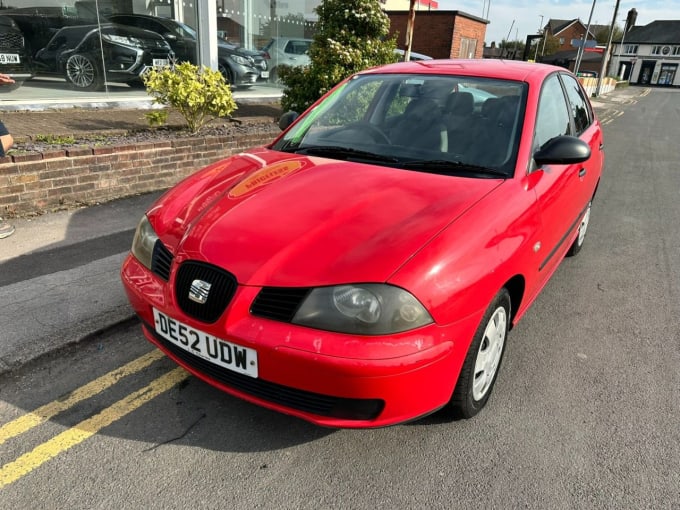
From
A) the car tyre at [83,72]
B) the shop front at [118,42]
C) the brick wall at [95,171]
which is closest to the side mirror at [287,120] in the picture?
the brick wall at [95,171]

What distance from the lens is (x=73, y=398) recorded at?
259 centimetres

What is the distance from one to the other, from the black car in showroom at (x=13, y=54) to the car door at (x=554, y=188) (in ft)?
27.4

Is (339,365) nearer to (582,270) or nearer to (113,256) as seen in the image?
(113,256)

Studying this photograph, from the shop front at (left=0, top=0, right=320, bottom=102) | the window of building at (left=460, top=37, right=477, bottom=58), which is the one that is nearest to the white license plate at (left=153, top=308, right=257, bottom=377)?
the shop front at (left=0, top=0, right=320, bottom=102)

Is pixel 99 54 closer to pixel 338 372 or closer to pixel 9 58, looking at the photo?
pixel 9 58

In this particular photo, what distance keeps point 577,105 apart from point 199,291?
3.61 meters

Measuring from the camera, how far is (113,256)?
417 cm

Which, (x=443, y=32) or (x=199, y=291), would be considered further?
(x=443, y=32)

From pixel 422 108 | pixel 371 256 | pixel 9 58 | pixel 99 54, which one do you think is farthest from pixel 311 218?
pixel 99 54

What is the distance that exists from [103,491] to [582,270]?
13.4 feet

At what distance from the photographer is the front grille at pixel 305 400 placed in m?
1.99

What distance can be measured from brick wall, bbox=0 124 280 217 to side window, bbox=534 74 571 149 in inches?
166

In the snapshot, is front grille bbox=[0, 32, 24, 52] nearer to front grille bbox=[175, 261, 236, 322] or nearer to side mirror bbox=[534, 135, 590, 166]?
front grille bbox=[175, 261, 236, 322]

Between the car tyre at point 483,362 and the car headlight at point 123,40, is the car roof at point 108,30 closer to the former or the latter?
the car headlight at point 123,40
